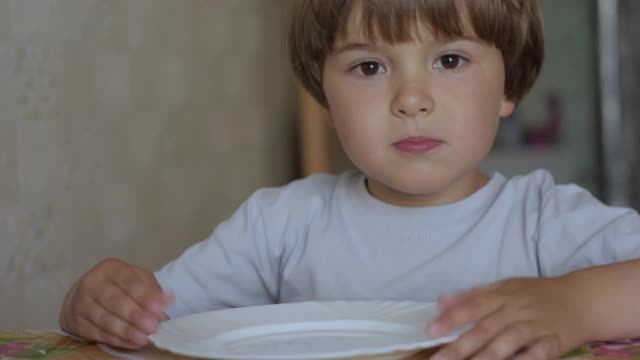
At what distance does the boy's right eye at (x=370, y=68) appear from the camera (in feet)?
3.84

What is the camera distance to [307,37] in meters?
1.29

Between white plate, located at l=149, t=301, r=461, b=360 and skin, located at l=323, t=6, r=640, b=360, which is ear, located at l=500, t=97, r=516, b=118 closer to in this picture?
skin, located at l=323, t=6, r=640, b=360

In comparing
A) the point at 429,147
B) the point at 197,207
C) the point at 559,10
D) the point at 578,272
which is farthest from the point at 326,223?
the point at 559,10

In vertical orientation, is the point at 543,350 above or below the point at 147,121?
below

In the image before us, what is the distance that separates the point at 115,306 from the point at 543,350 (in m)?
0.40

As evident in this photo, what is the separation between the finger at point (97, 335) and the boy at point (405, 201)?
1.4 inches

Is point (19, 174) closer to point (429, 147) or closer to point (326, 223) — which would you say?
point (326, 223)

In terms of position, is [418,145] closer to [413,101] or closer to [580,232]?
[413,101]

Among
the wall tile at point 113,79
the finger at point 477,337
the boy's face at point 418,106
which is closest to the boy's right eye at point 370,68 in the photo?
the boy's face at point 418,106

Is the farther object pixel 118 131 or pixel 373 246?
pixel 118 131

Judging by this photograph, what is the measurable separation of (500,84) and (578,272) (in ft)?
1.34

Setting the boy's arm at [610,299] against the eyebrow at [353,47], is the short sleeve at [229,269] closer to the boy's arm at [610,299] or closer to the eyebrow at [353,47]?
the eyebrow at [353,47]

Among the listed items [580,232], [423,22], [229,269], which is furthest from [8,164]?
[580,232]

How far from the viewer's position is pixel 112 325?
90 centimetres
